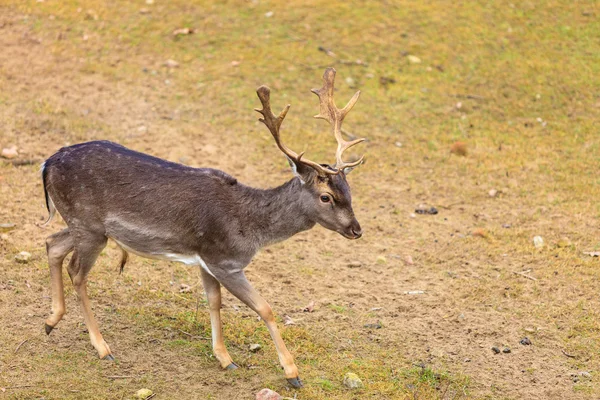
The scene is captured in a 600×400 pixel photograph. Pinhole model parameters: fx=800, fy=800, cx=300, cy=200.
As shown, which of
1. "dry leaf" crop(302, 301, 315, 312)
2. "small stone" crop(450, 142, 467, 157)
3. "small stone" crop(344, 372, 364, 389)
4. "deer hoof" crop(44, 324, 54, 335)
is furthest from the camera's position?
"small stone" crop(450, 142, 467, 157)

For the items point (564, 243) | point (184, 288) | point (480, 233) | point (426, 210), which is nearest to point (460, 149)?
point (426, 210)

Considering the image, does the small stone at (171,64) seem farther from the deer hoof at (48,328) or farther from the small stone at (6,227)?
the deer hoof at (48,328)

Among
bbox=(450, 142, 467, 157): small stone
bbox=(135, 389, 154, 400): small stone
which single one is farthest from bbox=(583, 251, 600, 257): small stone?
bbox=(135, 389, 154, 400): small stone

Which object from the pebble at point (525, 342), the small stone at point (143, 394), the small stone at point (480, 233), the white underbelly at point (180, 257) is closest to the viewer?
the small stone at point (143, 394)

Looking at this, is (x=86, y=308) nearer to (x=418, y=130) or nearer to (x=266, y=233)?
(x=266, y=233)

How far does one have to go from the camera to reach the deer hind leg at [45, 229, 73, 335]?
7207mm

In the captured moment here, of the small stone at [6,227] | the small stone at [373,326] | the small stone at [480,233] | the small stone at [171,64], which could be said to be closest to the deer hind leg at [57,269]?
the small stone at [6,227]

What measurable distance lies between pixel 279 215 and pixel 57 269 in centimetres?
211

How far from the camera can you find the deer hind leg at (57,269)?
7207 millimetres

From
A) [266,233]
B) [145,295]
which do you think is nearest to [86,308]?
[145,295]

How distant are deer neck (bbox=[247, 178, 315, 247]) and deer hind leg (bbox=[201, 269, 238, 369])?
585mm

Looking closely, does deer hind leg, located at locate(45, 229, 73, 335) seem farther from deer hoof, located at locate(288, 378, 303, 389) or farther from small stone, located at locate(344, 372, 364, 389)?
small stone, located at locate(344, 372, 364, 389)

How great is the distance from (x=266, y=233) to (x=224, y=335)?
1183mm

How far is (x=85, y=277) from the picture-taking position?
714cm
